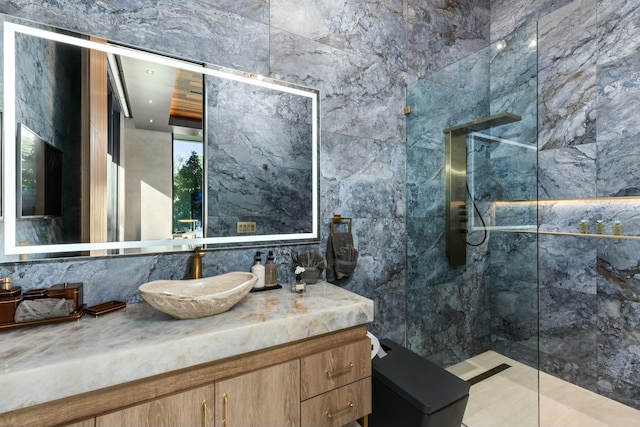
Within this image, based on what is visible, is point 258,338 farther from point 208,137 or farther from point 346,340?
point 208,137

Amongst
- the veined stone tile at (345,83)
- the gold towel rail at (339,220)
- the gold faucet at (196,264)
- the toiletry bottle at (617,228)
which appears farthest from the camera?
the toiletry bottle at (617,228)

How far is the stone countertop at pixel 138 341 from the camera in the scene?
0.82 meters

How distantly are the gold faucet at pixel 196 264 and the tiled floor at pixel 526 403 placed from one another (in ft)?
6.21

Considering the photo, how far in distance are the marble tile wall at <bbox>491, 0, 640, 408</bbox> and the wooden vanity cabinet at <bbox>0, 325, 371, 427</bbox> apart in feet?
6.60

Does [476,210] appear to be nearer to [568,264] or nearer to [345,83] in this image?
[568,264]

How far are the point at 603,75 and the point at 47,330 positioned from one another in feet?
11.8

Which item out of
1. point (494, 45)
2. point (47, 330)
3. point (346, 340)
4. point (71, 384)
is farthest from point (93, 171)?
point (494, 45)

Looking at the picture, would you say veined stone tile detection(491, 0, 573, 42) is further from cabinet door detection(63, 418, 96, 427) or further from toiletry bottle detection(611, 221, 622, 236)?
cabinet door detection(63, 418, 96, 427)

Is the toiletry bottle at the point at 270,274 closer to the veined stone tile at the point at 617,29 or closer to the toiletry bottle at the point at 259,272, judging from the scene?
the toiletry bottle at the point at 259,272

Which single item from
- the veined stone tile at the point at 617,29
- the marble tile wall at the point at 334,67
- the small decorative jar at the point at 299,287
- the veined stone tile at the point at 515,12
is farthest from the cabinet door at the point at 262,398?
the veined stone tile at the point at 515,12

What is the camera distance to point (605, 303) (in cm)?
220

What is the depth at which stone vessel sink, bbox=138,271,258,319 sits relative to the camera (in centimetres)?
109

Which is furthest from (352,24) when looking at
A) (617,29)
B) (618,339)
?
(618,339)

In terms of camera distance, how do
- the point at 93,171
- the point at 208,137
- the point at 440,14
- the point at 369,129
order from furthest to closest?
1. the point at 440,14
2. the point at 369,129
3. the point at 208,137
4. the point at 93,171
